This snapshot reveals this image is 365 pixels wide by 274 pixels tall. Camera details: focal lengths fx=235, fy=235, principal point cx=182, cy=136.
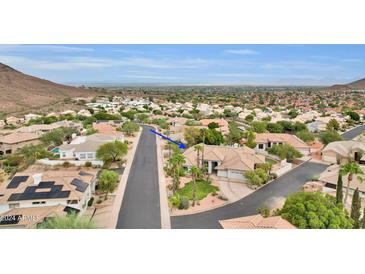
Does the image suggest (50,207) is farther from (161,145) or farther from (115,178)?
(161,145)

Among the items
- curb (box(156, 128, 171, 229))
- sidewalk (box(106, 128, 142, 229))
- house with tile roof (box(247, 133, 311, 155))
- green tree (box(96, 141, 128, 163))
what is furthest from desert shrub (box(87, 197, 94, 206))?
house with tile roof (box(247, 133, 311, 155))

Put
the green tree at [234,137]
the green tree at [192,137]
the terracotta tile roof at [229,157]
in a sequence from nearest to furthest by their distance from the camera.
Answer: the terracotta tile roof at [229,157]
the green tree at [192,137]
the green tree at [234,137]

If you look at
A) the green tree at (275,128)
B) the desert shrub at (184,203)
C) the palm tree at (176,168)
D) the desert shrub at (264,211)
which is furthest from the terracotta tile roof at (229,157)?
the green tree at (275,128)

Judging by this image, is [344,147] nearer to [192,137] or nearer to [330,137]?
[330,137]

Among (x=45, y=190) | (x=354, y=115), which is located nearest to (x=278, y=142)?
(x=354, y=115)

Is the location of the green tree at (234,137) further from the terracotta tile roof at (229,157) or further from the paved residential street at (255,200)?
the paved residential street at (255,200)

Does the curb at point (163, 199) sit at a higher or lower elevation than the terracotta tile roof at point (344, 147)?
lower

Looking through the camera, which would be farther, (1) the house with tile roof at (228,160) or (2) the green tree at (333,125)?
(2) the green tree at (333,125)
